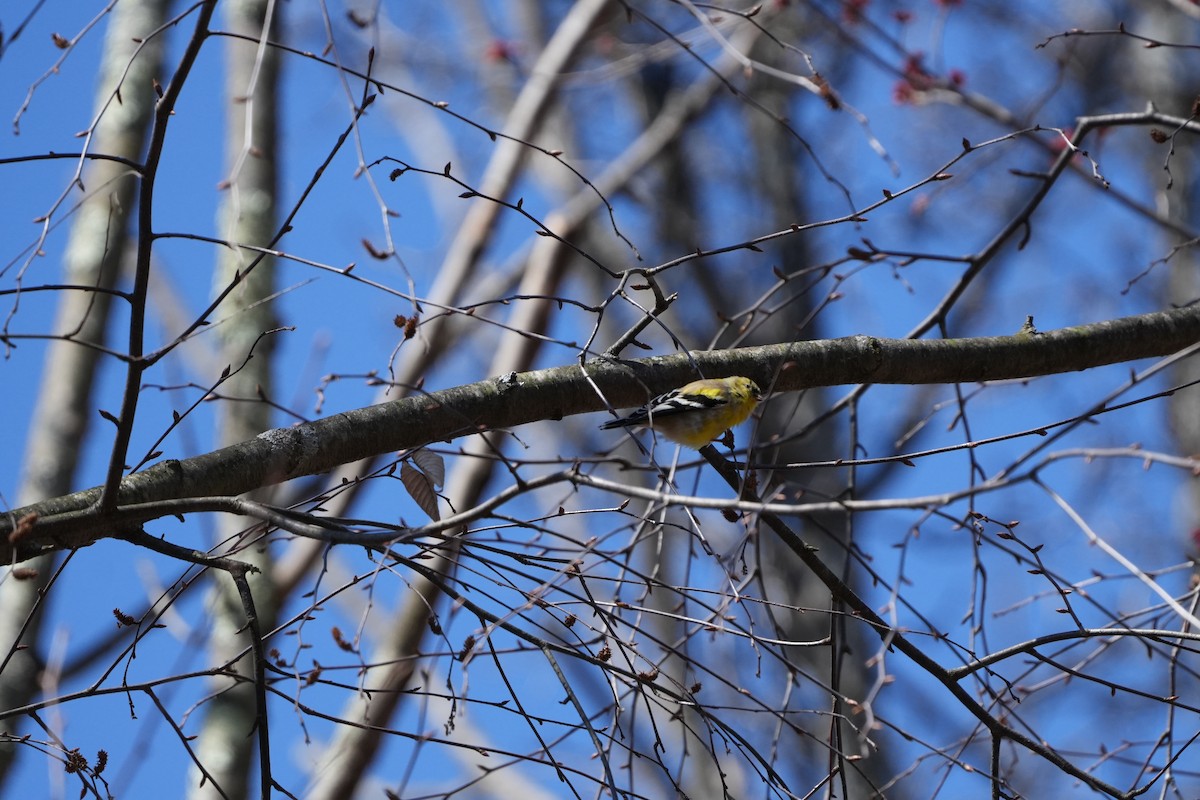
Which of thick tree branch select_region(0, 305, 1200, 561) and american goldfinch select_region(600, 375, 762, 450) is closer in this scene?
thick tree branch select_region(0, 305, 1200, 561)

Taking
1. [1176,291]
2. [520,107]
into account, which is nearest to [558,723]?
[520,107]

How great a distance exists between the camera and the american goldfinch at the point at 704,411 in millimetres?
3098

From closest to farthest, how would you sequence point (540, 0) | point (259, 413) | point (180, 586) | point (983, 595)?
point (180, 586), point (983, 595), point (259, 413), point (540, 0)

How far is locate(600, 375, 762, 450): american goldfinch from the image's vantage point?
310 centimetres

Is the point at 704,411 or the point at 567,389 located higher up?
the point at 704,411

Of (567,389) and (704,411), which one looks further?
(704,411)

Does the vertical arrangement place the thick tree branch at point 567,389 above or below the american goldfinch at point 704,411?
below

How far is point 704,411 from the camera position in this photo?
11.0 ft

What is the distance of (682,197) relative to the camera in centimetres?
1266

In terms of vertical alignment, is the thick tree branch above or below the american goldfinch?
below

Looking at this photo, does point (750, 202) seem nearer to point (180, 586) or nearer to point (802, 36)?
point (802, 36)

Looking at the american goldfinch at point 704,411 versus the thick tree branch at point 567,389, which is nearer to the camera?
the thick tree branch at point 567,389

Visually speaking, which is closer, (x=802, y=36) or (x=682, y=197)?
(x=802, y=36)

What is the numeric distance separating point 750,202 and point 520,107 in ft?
21.1
